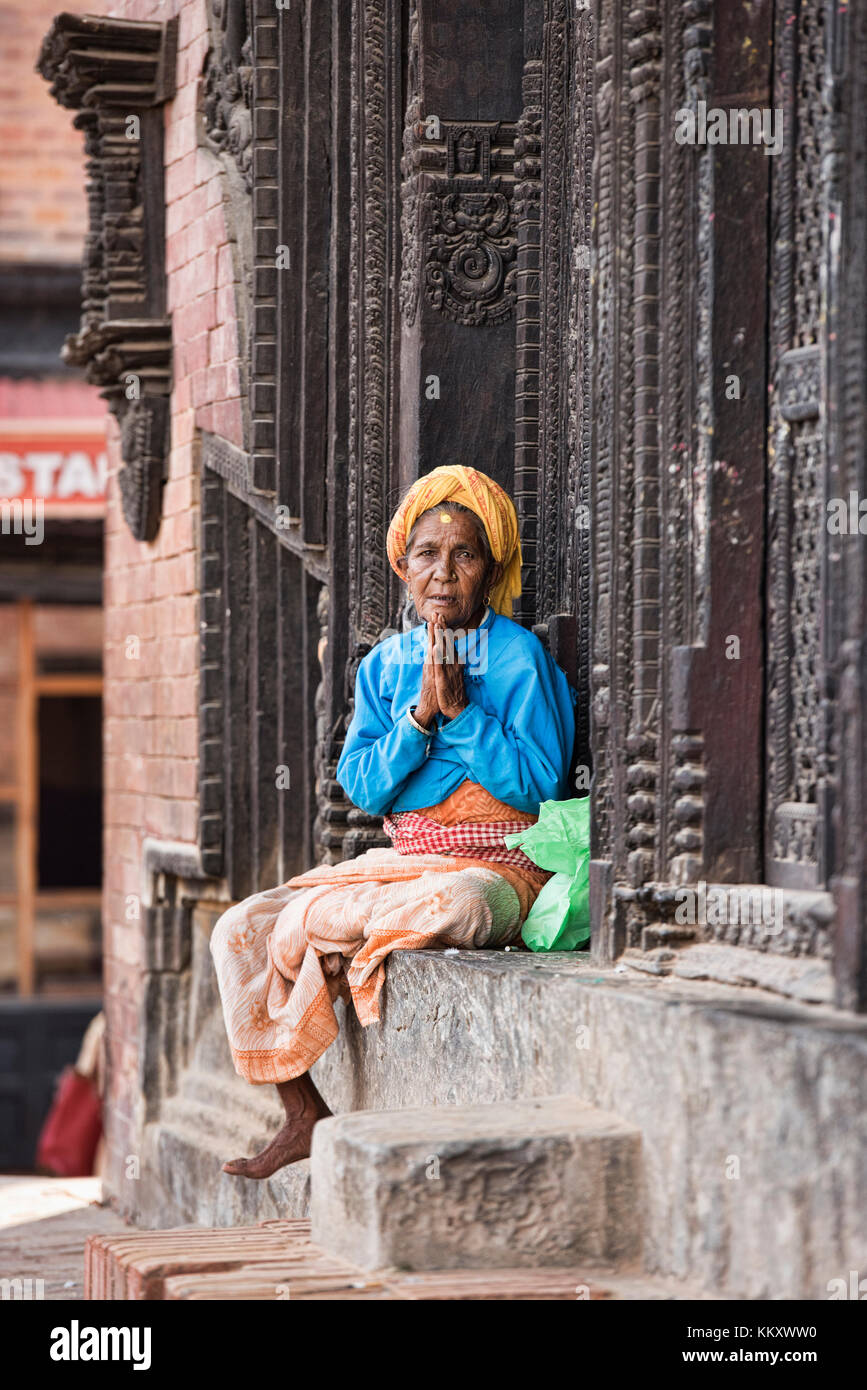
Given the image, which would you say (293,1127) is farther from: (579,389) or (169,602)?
(169,602)

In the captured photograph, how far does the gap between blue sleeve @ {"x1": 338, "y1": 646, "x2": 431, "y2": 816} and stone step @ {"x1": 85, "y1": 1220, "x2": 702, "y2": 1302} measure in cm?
159

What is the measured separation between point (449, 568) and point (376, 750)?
506 millimetres

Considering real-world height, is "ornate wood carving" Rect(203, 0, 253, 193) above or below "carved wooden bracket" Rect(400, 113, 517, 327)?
above

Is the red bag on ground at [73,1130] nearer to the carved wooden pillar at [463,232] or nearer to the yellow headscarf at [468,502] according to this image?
the carved wooden pillar at [463,232]

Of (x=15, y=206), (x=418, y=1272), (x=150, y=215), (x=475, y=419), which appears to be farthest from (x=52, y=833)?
(x=418, y=1272)

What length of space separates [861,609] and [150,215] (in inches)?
212

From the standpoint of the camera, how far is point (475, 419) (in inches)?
240

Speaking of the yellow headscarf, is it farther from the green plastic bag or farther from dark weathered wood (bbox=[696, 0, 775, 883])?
dark weathered wood (bbox=[696, 0, 775, 883])

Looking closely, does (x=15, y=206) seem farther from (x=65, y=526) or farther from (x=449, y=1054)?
(x=449, y=1054)

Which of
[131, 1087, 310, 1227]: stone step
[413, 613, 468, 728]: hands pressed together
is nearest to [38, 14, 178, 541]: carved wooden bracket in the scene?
[131, 1087, 310, 1227]: stone step

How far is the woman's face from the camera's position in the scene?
5.15 meters

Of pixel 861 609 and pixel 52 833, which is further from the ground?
pixel 861 609

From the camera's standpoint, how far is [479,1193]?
3598 millimetres

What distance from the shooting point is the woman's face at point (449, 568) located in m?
5.15
